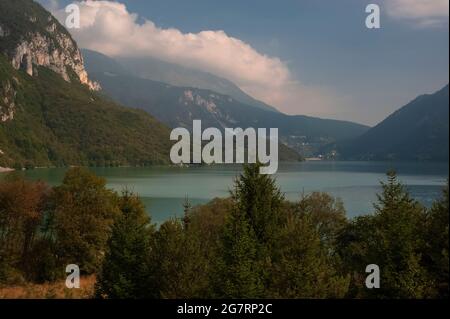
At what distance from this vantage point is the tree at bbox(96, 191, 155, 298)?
22594mm

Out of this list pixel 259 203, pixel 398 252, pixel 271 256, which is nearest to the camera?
pixel 398 252

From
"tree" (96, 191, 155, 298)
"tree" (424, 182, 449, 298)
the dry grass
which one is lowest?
the dry grass

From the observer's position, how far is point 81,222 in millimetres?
37312

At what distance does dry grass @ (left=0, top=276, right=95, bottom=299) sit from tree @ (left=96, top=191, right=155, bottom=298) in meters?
3.32

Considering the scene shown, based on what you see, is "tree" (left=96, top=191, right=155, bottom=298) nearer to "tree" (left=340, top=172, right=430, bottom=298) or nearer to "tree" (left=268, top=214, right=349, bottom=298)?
"tree" (left=268, top=214, right=349, bottom=298)

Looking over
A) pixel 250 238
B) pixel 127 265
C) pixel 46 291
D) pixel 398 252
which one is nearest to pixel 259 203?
pixel 250 238

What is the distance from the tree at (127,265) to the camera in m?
22.6

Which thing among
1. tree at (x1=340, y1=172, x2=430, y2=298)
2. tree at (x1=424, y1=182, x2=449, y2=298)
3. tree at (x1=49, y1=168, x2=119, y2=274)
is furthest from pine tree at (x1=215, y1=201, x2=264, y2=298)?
tree at (x1=49, y1=168, x2=119, y2=274)

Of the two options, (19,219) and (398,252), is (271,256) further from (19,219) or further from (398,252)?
(19,219)

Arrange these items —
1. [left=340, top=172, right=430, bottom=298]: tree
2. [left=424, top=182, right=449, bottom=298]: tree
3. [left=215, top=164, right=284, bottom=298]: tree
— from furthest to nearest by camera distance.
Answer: [left=215, top=164, right=284, bottom=298]: tree < [left=340, top=172, right=430, bottom=298]: tree < [left=424, top=182, right=449, bottom=298]: tree

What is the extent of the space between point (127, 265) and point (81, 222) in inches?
570
